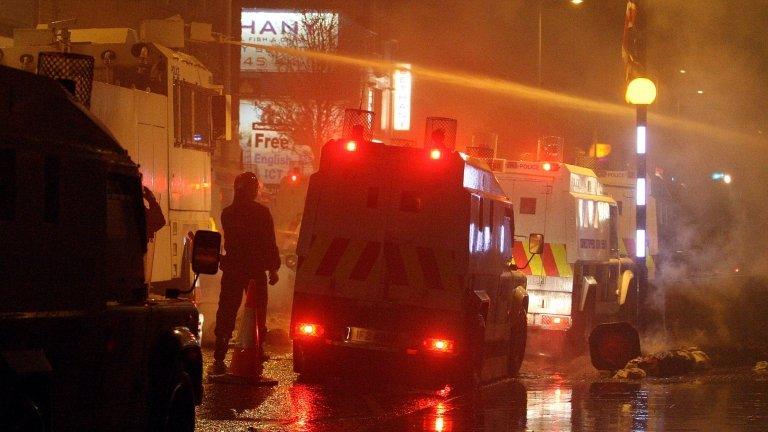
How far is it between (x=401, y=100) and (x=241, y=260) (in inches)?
1428

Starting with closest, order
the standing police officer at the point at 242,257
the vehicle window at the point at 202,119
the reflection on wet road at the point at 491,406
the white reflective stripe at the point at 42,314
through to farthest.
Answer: the white reflective stripe at the point at 42,314
the reflection on wet road at the point at 491,406
the standing police officer at the point at 242,257
the vehicle window at the point at 202,119

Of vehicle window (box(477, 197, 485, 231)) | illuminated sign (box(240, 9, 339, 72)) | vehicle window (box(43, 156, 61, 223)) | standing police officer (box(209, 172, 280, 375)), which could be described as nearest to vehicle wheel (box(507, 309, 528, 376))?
vehicle window (box(477, 197, 485, 231))

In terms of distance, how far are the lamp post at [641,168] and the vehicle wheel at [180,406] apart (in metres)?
10.2

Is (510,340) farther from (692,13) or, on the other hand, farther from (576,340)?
(692,13)

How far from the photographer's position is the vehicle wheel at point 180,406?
19.4 ft

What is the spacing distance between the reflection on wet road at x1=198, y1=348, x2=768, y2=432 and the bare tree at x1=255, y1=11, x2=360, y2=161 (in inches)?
1189

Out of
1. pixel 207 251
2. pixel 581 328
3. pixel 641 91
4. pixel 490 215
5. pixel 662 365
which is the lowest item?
pixel 662 365

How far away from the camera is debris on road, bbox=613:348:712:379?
13.2m

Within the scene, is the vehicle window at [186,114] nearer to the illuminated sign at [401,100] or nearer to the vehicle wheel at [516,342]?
the vehicle wheel at [516,342]

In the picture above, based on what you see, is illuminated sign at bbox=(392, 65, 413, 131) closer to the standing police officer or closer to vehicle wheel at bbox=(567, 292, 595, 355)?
vehicle wheel at bbox=(567, 292, 595, 355)

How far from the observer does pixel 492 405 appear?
10.4 meters

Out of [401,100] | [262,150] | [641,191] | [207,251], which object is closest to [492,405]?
[207,251]

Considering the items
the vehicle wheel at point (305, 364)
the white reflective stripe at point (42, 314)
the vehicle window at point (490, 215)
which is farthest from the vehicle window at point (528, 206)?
the white reflective stripe at point (42, 314)

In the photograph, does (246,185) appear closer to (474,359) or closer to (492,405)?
(474,359)
